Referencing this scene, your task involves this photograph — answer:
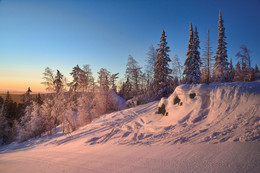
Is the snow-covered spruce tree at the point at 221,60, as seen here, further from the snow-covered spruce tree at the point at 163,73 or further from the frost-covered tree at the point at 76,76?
the frost-covered tree at the point at 76,76

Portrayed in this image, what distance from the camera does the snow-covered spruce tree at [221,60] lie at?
17906 millimetres

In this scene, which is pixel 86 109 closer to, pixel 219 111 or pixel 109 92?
pixel 109 92

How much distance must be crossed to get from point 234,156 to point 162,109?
5717 millimetres

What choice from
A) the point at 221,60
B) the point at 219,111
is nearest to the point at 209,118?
the point at 219,111

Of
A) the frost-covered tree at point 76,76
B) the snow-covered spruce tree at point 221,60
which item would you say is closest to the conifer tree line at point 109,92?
the snow-covered spruce tree at point 221,60

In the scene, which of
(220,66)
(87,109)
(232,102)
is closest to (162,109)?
(232,102)

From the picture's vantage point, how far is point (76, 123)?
16062 mm

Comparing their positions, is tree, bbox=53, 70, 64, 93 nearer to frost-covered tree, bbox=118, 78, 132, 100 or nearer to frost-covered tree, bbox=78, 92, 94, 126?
frost-covered tree, bbox=78, 92, 94, 126

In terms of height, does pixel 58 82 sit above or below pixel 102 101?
above

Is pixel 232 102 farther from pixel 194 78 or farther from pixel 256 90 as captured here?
pixel 194 78

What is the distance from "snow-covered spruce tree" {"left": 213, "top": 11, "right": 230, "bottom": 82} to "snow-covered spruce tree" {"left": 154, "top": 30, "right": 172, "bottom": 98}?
8.31 m

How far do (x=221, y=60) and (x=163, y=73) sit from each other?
36.7 feet

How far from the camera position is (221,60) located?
19469mm

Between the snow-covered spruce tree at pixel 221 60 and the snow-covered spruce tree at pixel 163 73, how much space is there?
27.3ft
